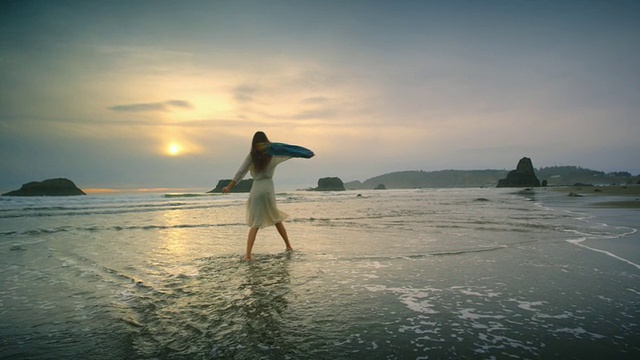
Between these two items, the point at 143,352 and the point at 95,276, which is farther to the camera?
the point at 95,276

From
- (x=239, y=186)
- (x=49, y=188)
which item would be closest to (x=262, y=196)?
(x=49, y=188)

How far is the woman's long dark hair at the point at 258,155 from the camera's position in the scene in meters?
7.29

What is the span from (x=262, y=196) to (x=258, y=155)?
0.95 meters

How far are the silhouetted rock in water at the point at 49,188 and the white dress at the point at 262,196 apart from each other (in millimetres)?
48562

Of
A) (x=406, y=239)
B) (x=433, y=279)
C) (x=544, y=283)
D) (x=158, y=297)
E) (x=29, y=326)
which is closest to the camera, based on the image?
(x=29, y=326)

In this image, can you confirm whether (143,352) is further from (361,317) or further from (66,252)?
(66,252)

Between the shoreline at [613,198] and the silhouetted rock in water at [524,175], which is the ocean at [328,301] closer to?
the shoreline at [613,198]

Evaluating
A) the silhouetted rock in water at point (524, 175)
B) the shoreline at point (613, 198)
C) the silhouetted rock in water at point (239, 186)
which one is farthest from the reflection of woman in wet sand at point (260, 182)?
the silhouetted rock in water at point (524, 175)

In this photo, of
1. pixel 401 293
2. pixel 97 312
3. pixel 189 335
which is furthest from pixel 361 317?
pixel 97 312

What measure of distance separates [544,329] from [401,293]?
1624 millimetres

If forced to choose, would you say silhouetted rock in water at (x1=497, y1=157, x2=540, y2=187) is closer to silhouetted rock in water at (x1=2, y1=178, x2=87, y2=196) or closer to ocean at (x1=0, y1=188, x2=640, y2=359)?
ocean at (x1=0, y1=188, x2=640, y2=359)

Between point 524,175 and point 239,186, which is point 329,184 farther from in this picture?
point 524,175

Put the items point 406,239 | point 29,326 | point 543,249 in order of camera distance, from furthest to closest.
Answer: point 406,239
point 543,249
point 29,326

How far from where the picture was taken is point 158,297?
4293 mm
